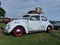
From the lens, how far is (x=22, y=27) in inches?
545

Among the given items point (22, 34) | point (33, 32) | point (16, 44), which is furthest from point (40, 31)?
point (16, 44)

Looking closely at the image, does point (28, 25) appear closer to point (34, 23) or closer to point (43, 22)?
point (34, 23)

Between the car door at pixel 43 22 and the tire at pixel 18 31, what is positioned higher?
the car door at pixel 43 22

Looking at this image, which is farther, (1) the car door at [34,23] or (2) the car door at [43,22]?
(2) the car door at [43,22]

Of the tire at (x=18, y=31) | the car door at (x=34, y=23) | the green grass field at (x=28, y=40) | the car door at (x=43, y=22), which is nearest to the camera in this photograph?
the green grass field at (x=28, y=40)

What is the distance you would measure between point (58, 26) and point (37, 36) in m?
11.9

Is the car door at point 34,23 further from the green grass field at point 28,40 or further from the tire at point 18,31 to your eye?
the green grass field at point 28,40

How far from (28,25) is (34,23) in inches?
21.7

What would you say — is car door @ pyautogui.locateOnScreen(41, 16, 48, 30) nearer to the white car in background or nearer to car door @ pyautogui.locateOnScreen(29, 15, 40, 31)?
the white car in background

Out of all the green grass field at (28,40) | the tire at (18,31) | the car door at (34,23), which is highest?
the car door at (34,23)

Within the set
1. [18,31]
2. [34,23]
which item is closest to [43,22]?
[34,23]

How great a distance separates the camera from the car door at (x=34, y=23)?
14.2m

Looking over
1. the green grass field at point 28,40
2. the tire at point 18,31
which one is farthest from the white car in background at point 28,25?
the green grass field at point 28,40

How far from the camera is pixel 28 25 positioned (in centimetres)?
1409
